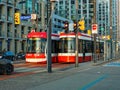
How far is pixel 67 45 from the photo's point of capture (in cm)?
3859

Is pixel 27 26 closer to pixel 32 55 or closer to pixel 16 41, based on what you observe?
pixel 16 41

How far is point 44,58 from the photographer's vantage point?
118ft

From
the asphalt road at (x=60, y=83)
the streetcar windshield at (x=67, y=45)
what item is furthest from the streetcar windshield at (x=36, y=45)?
the asphalt road at (x=60, y=83)

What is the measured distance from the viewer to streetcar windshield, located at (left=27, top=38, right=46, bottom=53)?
36312mm

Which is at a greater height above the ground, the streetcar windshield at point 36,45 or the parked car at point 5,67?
the streetcar windshield at point 36,45

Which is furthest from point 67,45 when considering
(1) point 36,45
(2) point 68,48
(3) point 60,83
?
(3) point 60,83

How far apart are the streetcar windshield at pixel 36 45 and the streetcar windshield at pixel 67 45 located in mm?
2989

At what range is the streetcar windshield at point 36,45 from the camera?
3631 cm

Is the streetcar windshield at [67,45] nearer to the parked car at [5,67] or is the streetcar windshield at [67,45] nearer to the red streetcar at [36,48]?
the red streetcar at [36,48]

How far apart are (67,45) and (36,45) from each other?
12.7ft

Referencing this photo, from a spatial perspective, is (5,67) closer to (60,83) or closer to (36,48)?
(60,83)

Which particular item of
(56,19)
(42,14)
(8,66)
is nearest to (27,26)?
(42,14)

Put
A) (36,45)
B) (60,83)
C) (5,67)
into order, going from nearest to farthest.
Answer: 1. (60,83)
2. (5,67)
3. (36,45)

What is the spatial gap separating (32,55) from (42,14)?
174 ft
